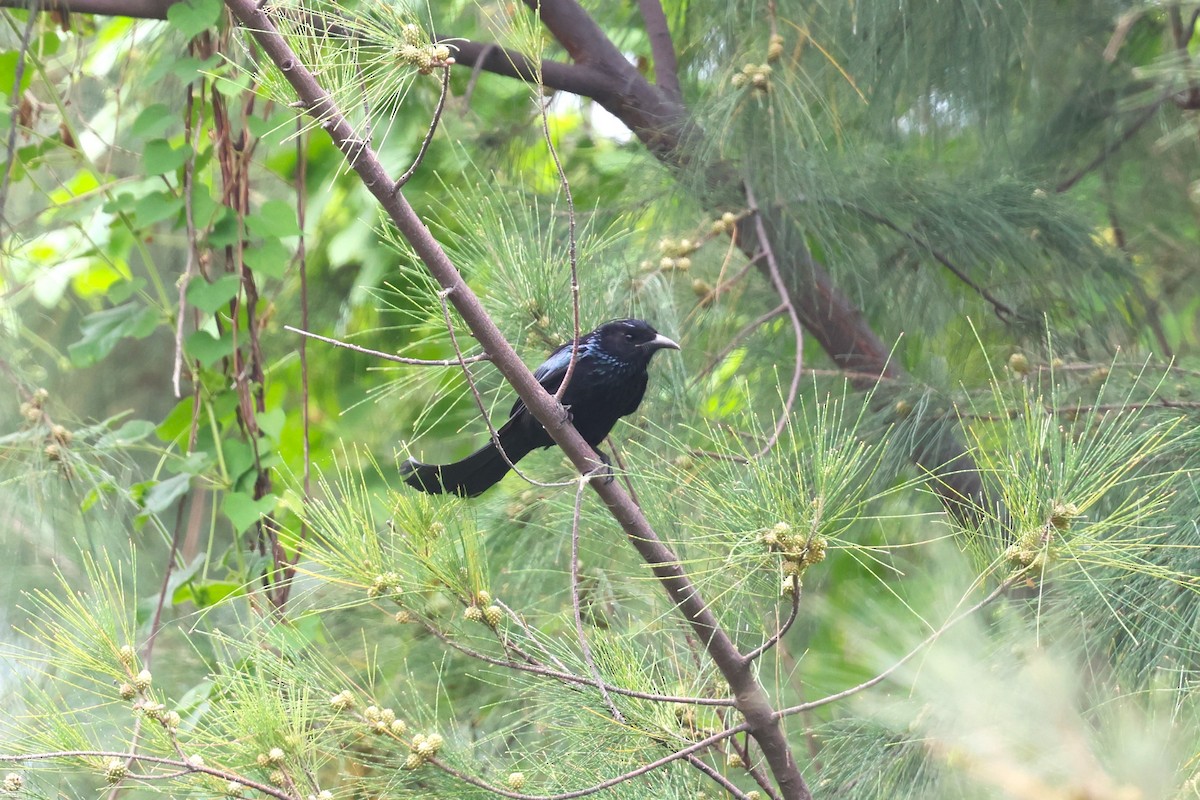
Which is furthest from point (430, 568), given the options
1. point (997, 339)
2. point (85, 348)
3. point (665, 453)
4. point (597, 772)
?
Answer: point (997, 339)

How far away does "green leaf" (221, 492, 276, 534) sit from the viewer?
102 inches

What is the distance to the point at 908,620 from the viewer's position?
7.65 feet

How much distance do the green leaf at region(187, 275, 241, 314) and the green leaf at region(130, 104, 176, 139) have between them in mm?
390

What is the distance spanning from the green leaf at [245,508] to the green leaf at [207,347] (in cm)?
34

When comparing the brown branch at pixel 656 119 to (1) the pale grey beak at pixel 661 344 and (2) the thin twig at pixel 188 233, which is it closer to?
(1) the pale grey beak at pixel 661 344

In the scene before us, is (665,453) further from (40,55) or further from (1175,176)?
(1175,176)

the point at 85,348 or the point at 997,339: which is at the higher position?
the point at 85,348

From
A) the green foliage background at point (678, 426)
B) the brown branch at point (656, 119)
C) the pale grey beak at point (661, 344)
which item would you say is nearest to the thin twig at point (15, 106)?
the green foliage background at point (678, 426)

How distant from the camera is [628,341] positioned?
2869 millimetres

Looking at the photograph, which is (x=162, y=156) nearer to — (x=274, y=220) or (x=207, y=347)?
(x=274, y=220)

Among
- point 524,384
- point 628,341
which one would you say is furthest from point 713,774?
point 628,341

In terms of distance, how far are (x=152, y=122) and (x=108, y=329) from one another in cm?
50

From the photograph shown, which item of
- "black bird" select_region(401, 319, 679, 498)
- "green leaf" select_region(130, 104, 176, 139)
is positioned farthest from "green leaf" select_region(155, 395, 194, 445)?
"black bird" select_region(401, 319, 679, 498)

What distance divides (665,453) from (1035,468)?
44.6 inches
